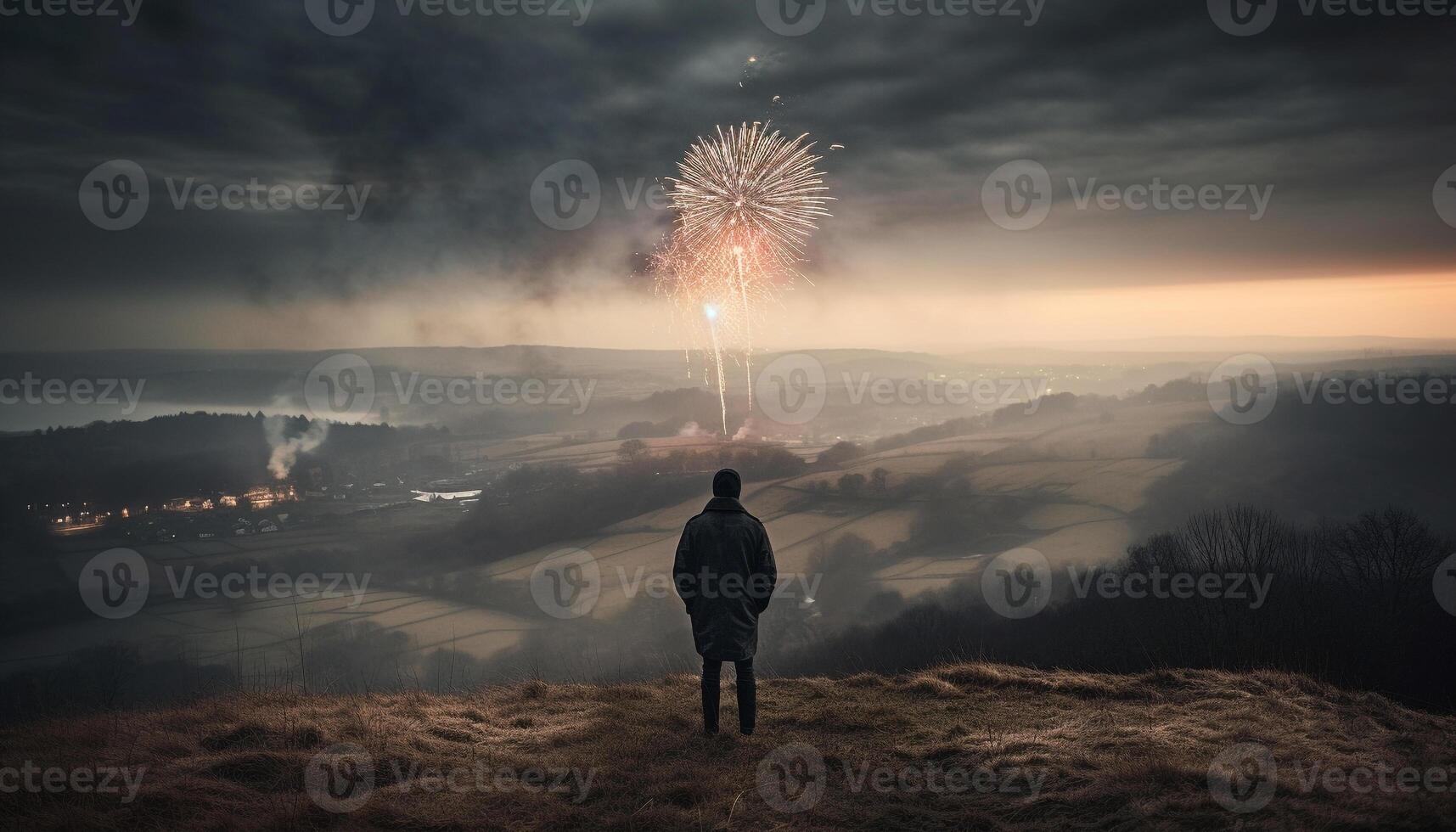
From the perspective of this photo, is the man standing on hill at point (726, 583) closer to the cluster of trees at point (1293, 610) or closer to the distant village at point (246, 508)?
the cluster of trees at point (1293, 610)

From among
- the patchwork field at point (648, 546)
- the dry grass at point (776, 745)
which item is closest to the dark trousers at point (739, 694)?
the dry grass at point (776, 745)

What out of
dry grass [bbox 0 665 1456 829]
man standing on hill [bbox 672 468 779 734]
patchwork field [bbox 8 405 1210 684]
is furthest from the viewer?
patchwork field [bbox 8 405 1210 684]

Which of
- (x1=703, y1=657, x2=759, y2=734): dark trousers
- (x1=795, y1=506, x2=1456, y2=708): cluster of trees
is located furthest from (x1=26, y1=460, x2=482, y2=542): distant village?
(x1=703, y1=657, x2=759, y2=734): dark trousers

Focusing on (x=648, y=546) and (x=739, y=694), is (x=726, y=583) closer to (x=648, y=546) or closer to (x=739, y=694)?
(x=739, y=694)

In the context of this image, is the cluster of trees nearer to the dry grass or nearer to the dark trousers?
Answer: the dry grass

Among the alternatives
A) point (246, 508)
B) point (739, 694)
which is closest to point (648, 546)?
point (246, 508)

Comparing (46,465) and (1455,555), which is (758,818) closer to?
(1455,555)

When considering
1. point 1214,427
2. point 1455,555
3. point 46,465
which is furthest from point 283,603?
point 1214,427
